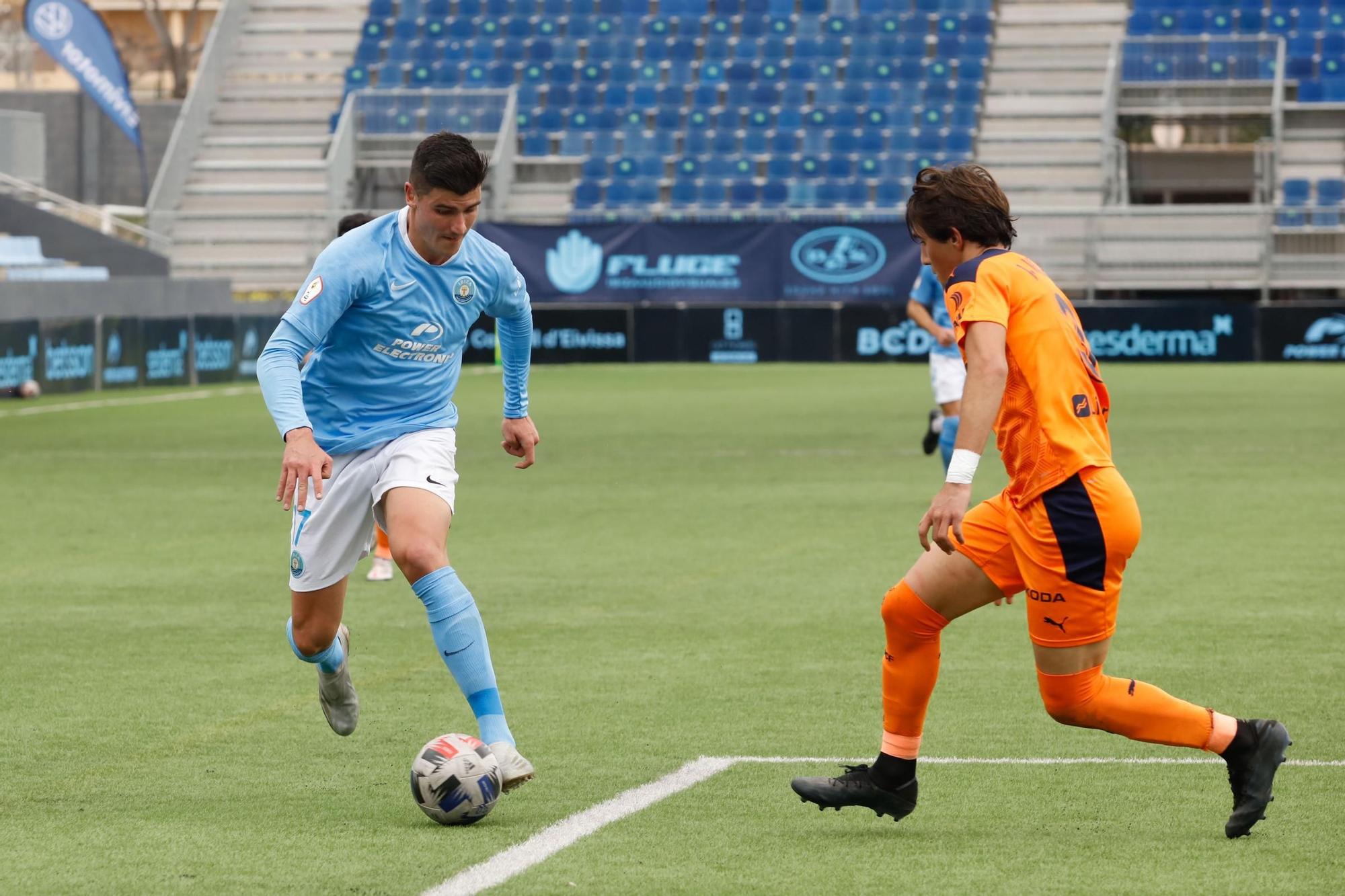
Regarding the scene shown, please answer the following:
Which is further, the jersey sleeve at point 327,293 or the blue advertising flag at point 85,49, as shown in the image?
the blue advertising flag at point 85,49

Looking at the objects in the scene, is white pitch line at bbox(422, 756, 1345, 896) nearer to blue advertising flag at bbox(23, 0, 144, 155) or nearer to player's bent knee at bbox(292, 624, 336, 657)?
player's bent knee at bbox(292, 624, 336, 657)

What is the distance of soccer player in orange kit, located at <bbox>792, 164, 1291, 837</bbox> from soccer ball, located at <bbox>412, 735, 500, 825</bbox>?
2.82 feet

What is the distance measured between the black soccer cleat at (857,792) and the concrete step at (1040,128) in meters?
34.6

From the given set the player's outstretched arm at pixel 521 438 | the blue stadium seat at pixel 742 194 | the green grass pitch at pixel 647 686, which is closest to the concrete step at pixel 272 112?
the blue stadium seat at pixel 742 194

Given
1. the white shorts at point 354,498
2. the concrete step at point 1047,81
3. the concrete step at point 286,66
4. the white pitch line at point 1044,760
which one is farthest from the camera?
the concrete step at point 286,66

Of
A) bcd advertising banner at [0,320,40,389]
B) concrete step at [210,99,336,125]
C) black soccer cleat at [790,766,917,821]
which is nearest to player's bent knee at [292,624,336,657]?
black soccer cleat at [790,766,917,821]

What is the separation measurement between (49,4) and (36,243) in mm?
5446

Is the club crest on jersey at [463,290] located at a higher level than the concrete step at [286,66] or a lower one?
lower

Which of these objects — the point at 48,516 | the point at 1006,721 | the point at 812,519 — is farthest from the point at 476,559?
the point at 1006,721

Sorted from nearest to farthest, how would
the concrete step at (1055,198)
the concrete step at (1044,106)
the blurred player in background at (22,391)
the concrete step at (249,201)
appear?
the blurred player in background at (22,391) < the concrete step at (1055,198) < the concrete step at (1044,106) < the concrete step at (249,201)

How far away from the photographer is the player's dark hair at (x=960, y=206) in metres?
5.34

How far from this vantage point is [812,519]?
45.1 feet

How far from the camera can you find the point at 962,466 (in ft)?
16.8

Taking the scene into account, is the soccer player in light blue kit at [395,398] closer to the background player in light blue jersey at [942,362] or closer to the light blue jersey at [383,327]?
the light blue jersey at [383,327]
